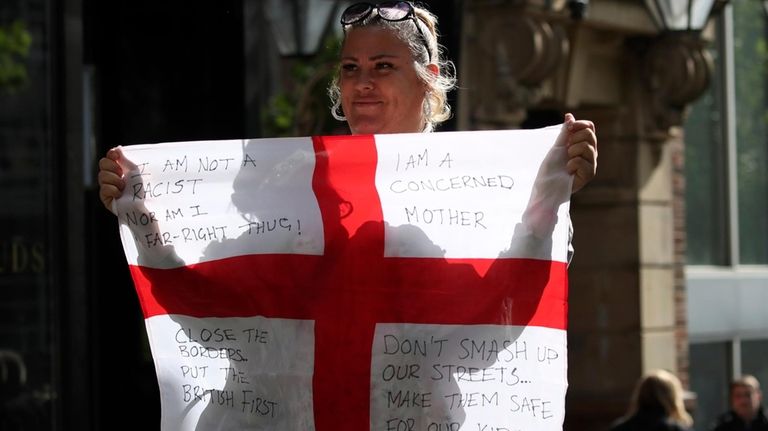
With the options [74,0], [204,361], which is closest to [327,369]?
[204,361]

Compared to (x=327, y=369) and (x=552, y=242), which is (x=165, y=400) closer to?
(x=327, y=369)

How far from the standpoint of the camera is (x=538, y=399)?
3355mm

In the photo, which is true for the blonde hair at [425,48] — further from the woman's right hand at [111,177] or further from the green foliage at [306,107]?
the green foliage at [306,107]

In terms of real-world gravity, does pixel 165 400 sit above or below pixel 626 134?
below

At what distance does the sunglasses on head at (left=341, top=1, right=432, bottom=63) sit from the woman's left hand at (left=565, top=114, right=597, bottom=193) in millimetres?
412

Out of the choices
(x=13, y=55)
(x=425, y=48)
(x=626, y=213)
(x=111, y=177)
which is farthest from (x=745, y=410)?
(x=111, y=177)

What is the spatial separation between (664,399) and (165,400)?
5.14 meters

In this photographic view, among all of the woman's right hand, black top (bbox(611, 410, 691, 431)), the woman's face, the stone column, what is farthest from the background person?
the woman's right hand

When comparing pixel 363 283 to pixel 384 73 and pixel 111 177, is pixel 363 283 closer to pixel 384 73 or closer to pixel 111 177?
pixel 384 73

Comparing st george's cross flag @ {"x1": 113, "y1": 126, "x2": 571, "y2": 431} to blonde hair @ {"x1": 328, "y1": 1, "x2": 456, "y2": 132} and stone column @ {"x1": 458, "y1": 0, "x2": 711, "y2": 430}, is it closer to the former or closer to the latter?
blonde hair @ {"x1": 328, "y1": 1, "x2": 456, "y2": 132}

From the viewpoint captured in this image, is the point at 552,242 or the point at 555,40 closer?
the point at 552,242

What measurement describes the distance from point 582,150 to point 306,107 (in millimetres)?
4979

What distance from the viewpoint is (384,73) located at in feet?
11.6

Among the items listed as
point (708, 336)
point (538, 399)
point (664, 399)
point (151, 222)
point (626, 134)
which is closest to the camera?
point (538, 399)
